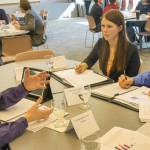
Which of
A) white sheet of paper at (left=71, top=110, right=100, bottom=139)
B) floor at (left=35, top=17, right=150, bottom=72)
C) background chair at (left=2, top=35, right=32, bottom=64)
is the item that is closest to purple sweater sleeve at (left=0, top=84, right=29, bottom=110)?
white sheet of paper at (left=71, top=110, right=100, bottom=139)

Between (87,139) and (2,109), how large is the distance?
69 cm

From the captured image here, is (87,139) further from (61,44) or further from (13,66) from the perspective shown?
(61,44)

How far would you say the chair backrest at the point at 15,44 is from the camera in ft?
13.4

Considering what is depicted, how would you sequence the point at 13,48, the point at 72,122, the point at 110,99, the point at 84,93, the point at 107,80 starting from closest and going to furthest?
the point at 72,122, the point at 84,93, the point at 110,99, the point at 107,80, the point at 13,48

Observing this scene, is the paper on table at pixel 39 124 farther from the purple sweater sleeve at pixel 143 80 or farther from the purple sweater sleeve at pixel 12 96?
the purple sweater sleeve at pixel 143 80

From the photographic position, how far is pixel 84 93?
1.55 m

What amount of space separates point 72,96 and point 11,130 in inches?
18.1

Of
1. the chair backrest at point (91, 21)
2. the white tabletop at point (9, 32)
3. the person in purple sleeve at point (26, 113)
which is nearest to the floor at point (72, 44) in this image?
the chair backrest at point (91, 21)

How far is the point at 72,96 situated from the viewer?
5.29 feet

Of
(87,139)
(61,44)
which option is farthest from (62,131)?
(61,44)

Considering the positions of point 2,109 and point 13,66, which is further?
point 13,66

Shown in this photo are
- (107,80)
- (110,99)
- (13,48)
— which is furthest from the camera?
(13,48)

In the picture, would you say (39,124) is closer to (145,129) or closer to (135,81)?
(145,129)

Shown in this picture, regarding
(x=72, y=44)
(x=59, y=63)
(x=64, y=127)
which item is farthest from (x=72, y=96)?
(x=72, y=44)
